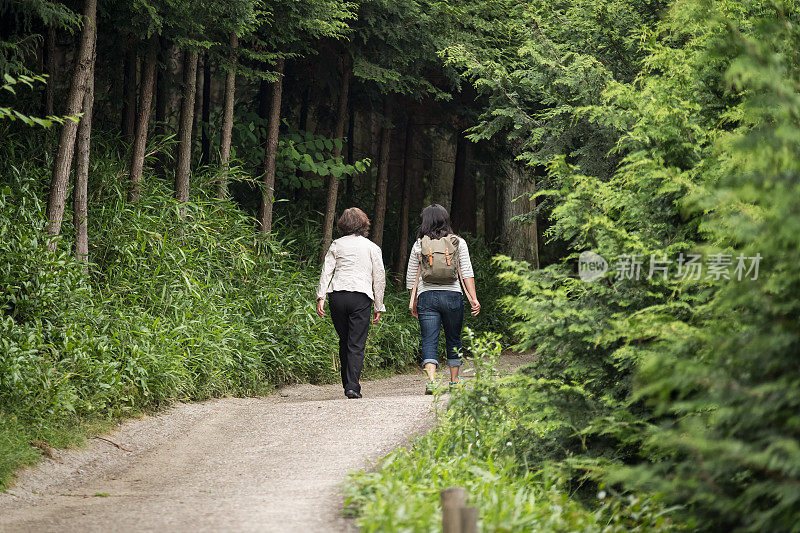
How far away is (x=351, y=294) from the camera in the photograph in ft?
27.1

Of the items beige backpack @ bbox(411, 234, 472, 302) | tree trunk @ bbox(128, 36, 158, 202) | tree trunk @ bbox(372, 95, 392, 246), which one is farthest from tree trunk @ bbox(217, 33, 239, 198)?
beige backpack @ bbox(411, 234, 472, 302)

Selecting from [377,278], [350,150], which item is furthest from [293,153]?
[377,278]

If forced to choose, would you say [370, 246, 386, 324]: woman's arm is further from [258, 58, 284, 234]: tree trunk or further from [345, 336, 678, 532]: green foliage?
[258, 58, 284, 234]: tree trunk

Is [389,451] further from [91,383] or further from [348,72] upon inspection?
[348,72]

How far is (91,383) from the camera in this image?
21.3 ft

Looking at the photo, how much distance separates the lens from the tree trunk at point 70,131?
25.4 ft

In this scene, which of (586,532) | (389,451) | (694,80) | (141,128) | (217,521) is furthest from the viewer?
(141,128)

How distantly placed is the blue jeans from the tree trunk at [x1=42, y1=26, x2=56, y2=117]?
460 centimetres

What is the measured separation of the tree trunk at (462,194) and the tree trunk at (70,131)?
319 inches

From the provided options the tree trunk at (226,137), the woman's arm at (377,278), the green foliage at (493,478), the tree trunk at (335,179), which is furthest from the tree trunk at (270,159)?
the green foliage at (493,478)

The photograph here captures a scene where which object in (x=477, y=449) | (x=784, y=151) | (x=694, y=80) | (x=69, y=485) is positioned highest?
(x=694, y=80)

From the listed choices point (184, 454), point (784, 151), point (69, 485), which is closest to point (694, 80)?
point (784, 151)

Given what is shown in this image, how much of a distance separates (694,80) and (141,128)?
6.35 metres

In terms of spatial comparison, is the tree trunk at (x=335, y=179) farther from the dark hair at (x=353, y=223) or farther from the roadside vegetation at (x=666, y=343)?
the roadside vegetation at (x=666, y=343)
